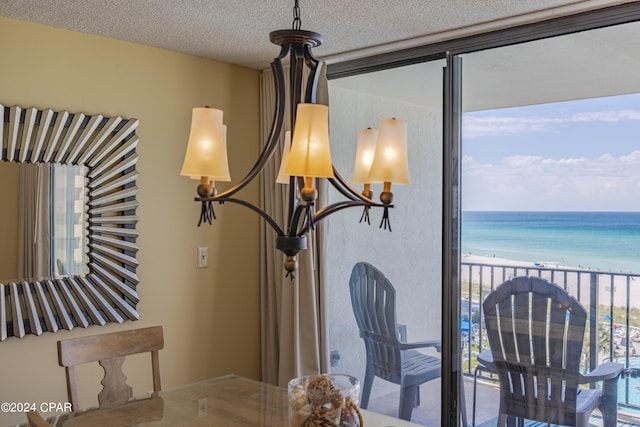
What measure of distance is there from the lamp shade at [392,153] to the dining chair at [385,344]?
1.58m

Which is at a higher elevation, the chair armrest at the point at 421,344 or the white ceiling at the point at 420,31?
the white ceiling at the point at 420,31

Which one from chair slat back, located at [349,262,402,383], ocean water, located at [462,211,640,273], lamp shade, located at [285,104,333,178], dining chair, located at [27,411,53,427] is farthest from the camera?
chair slat back, located at [349,262,402,383]

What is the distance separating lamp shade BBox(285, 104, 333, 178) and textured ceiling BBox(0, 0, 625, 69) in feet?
3.79

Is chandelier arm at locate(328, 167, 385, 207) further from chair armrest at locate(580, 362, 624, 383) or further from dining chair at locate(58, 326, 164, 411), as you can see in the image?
chair armrest at locate(580, 362, 624, 383)

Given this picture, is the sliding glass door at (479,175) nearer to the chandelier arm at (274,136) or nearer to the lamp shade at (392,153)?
the lamp shade at (392,153)

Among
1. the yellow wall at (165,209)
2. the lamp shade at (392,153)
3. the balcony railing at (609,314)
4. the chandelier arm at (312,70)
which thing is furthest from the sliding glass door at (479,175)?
the chandelier arm at (312,70)

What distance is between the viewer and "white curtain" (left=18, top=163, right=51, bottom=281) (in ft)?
9.66

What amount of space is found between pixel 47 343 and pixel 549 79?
2560mm

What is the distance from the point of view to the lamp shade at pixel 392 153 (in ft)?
6.14

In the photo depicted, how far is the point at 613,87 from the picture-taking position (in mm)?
2658

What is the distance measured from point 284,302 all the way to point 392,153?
Result: 2053 millimetres

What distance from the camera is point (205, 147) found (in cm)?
181

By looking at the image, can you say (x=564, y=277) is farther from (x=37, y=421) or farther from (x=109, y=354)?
(x=37, y=421)

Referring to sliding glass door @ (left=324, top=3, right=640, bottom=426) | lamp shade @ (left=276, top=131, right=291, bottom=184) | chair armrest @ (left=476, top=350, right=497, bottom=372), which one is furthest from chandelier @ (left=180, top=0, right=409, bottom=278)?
chair armrest @ (left=476, top=350, right=497, bottom=372)
